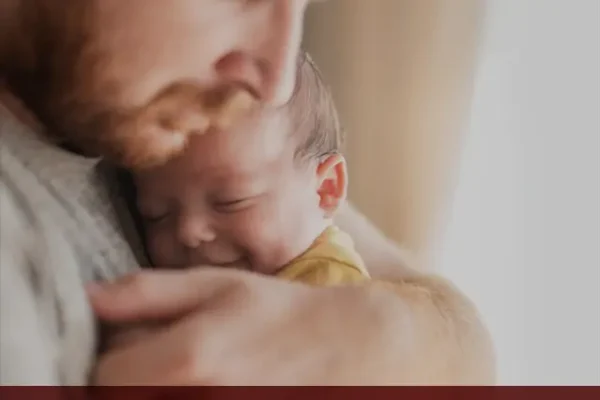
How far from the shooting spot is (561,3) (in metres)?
0.89

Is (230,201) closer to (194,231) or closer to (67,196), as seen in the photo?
(194,231)

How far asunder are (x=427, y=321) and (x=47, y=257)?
0.31 metres

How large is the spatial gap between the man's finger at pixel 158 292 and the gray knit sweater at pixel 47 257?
0.04 ft

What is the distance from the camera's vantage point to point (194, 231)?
72cm

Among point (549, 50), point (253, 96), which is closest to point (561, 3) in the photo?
point (549, 50)

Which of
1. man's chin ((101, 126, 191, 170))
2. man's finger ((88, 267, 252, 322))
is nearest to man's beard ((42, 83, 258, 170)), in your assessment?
man's chin ((101, 126, 191, 170))

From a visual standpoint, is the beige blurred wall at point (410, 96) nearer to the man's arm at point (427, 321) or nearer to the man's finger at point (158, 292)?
the man's arm at point (427, 321)

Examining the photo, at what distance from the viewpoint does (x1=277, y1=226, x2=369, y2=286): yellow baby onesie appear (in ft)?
2.37

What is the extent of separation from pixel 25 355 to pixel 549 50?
2.03 feet

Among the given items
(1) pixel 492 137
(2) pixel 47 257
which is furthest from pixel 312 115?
(2) pixel 47 257

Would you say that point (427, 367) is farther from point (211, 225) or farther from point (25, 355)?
point (25, 355)

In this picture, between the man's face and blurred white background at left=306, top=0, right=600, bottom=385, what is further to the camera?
blurred white background at left=306, top=0, right=600, bottom=385

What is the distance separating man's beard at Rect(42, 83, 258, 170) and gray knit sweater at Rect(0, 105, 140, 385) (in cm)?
5

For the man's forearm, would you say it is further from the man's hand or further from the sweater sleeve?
the sweater sleeve
